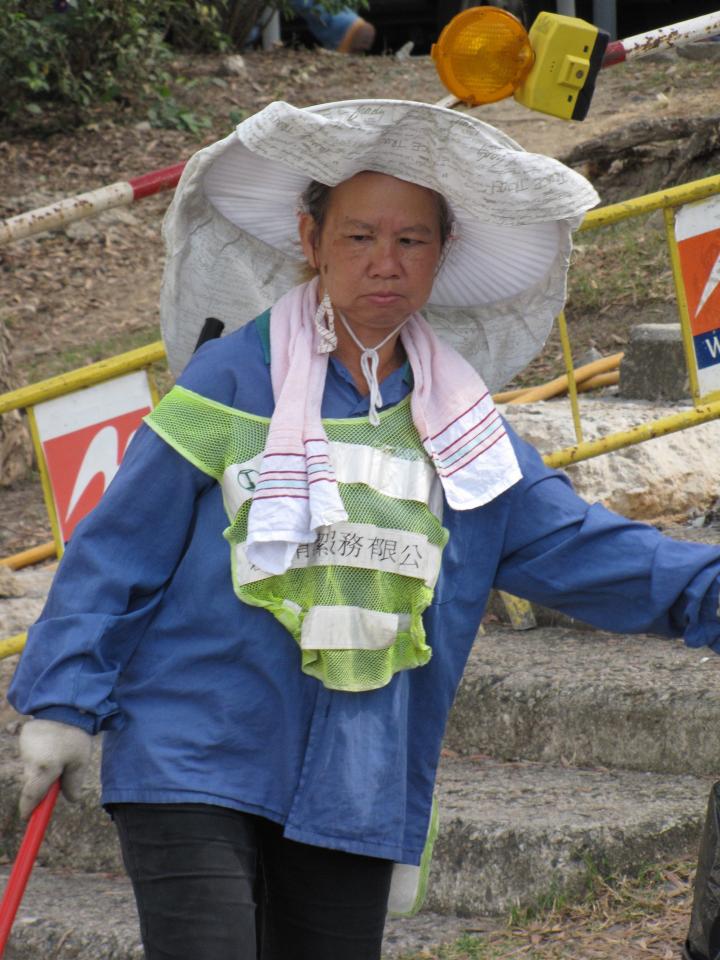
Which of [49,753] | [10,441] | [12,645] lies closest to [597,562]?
[49,753]

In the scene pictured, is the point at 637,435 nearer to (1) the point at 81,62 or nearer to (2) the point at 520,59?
(2) the point at 520,59

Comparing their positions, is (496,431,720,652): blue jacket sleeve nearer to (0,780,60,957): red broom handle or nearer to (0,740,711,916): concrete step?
(0,780,60,957): red broom handle

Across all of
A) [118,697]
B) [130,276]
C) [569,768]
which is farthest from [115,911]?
[130,276]

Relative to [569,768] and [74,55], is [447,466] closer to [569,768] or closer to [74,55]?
[569,768]

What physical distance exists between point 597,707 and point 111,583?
6.16 ft

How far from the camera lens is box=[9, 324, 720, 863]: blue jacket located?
230 cm

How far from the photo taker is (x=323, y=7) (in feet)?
41.5

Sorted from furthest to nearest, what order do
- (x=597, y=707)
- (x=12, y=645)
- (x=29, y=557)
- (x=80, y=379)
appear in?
(x=29, y=557), (x=12, y=645), (x=80, y=379), (x=597, y=707)

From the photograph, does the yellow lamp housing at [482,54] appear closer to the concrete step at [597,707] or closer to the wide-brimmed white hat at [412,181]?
the wide-brimmed white hat at [412,181]

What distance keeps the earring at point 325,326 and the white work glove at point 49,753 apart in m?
0.73

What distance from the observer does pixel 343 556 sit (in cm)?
235

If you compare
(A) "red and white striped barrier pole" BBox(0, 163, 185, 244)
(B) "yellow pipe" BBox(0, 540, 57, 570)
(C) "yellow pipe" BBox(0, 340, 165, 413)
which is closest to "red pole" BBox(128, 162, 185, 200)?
(A) "red and white striped barrier pole" BBox(0, 163, 185, 244)

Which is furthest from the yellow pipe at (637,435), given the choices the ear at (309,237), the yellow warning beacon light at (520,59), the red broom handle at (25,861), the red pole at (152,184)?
the red broom handle at (25,861)

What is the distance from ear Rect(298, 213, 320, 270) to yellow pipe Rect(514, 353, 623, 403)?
3206mm
